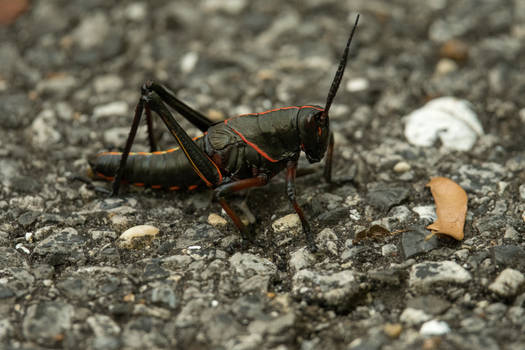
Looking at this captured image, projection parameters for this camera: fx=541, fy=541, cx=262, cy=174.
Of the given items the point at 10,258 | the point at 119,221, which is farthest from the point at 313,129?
the point at 10,258

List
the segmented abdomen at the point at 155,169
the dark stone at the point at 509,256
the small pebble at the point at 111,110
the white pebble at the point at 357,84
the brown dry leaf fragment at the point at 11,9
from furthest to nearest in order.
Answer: the brown dry leaf fragment at the point at 11,9 → the white pebble at the point at 357,84 → the small pebble at the point at 111,110 → the segmented abdomen at the point at 155,169 → the dark stone at the point at 509,256

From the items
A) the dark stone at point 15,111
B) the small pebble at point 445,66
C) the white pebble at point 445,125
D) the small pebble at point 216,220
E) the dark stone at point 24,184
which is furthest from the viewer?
the small pebble at point 445,66

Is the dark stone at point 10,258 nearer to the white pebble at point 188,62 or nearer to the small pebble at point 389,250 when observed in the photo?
the small pebble at point 389,250

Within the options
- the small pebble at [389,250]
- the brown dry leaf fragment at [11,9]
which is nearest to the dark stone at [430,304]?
the small pebble at [389,250]

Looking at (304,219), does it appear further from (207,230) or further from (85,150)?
(85,150)

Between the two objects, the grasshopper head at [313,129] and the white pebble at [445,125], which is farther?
the white pebble at [445,125]
